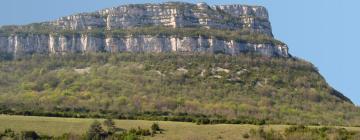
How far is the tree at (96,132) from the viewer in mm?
102394

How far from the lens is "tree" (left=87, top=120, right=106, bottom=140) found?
10239 centimetres

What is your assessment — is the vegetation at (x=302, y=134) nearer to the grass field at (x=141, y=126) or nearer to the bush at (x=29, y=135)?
the grass field at (x=141, y=126)

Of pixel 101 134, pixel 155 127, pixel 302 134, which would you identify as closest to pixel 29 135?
pixel 101 134

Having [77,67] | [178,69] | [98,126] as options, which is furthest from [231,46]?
[98,126]

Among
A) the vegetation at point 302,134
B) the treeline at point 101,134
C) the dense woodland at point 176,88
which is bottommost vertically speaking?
the vegetation at point 302,134

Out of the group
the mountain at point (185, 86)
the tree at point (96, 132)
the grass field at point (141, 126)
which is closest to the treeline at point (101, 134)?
the tree at point (96, 132)

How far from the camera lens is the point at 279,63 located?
189 metres

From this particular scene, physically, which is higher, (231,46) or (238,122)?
(231,46)

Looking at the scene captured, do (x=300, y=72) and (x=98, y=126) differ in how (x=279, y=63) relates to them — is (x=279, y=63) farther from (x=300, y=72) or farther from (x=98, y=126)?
(x=98, y=126)

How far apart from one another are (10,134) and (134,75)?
76.2 meters

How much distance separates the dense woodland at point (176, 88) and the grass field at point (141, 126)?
14564 mm

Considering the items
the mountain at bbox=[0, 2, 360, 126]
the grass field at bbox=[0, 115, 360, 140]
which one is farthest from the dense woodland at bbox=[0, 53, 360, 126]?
the grass field at bbox=[0, 115, 360, 140]

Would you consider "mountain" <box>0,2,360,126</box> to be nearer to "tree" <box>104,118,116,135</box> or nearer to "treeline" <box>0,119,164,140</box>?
"tree" <box>104,118,116,135</box>

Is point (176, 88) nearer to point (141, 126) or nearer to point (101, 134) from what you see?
point (141, 126)
